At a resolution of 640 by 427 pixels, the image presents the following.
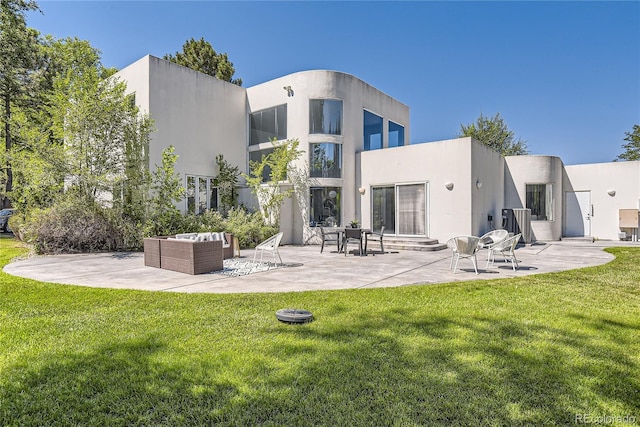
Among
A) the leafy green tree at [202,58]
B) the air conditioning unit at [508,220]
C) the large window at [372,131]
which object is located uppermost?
the leafy green tree at [202,58]

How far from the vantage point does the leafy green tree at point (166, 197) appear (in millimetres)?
13062

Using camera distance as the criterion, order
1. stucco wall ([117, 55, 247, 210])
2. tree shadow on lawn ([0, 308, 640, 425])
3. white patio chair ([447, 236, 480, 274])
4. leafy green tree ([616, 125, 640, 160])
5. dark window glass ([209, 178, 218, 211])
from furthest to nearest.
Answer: leafy green tree ([616, 125, 640, 160]), dark window glass ([209, 178, 218, 211]), stucco wall ([117, 55, 247, 210]), white patio chair ([447, 236, 480, 274]), tree shadow on lawn ([0, 308, 640, 425])

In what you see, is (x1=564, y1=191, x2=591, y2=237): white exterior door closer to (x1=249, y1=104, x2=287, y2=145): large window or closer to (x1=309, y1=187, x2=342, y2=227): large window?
(x1=309, y1=187, x2=342, y2=227): large window

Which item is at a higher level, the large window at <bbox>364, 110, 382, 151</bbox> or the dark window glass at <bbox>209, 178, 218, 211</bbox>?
the large window at <bbox>364, 110, 382, 151</bbox>

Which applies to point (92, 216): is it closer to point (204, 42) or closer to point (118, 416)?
point (118, 416)

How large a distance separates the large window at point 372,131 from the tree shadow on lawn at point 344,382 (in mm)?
14471

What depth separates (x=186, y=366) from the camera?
3055 mm

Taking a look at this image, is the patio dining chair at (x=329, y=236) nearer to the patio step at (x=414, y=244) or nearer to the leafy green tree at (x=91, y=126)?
the patio step at (x=414, y=244)

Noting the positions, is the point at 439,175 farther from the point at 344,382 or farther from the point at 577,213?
the point at 344,382

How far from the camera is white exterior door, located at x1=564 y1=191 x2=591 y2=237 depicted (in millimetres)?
17578

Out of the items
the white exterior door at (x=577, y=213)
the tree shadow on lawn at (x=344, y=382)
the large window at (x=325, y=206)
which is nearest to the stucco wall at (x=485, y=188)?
the white exterior door at (x=577, y=213)

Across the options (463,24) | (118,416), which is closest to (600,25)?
(463,24)

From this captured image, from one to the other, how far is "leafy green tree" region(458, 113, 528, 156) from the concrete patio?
25.2m

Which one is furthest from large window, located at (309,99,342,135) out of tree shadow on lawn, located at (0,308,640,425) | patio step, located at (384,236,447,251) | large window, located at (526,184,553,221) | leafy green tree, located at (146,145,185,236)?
tree shadow on lawn, located at (0,308,640,425)
